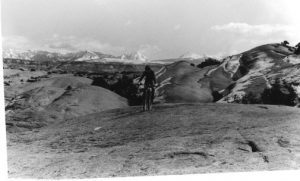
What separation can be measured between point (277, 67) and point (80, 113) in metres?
11.5

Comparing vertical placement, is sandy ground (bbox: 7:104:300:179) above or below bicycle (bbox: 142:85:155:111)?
below

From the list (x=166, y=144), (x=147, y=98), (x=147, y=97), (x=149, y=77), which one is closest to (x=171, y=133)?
(x=166, y=144)

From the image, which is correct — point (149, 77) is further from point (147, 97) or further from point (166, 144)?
point (166, 144)

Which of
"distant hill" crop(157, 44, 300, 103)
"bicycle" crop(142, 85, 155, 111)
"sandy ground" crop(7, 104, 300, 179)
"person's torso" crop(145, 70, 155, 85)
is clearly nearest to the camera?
"sandy ground" crop(7, 104, 300, 179)

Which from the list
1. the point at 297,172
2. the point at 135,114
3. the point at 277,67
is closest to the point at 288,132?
the point at 297,172

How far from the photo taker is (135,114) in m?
14.3

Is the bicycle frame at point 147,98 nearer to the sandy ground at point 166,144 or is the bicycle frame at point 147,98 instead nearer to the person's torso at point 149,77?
the person's torso at point 149,77

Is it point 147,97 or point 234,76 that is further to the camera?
point 234,76

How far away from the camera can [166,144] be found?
10.4 meters

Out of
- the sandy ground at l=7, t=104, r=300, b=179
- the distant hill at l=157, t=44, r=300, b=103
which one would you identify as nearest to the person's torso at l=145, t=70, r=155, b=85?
the sandy ground at l=7, t=104, r=300, b=179

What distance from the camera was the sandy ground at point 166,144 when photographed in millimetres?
9227

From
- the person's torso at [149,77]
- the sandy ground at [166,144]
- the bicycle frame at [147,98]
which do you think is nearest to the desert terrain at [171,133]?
the sandy ground at [166,144]

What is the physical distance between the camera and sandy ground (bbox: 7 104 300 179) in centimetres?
923

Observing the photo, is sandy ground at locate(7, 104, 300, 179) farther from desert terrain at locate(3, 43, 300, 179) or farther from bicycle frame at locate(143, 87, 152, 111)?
bicycle frame at locate(143, 87, 152, 111)
